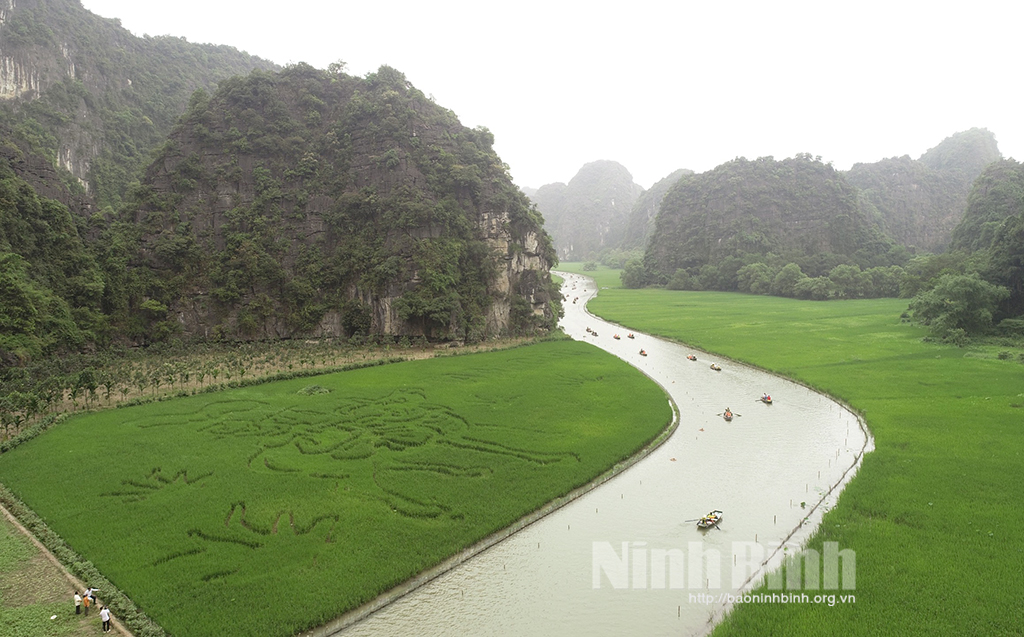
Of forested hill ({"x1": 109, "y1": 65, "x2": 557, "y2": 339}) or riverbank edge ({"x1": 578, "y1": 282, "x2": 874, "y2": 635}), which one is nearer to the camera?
riverbank edge ({"x1": 578, "y1": 282, "x2": 874, "y2": 635})

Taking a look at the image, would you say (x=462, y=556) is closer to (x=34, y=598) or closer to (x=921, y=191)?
(x=34, y=598)

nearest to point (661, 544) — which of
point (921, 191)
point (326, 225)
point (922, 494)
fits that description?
point (922, 494)

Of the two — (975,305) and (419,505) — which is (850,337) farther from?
(419,505)

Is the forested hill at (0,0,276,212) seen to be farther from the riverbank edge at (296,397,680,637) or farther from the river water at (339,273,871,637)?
the river water at (339,273,871,637)

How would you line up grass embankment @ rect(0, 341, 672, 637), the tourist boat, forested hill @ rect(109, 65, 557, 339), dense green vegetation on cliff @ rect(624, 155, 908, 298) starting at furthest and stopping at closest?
dense green vegetation on cliff @ rect(624, 155, 908, 298) → forested hill @ rect(109, 65, 557, 339) → the tourist boat → grass embankment @ rect(0, 341, 672, 637)

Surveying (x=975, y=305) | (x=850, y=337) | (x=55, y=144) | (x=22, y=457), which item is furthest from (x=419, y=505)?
(x=55, y=144)

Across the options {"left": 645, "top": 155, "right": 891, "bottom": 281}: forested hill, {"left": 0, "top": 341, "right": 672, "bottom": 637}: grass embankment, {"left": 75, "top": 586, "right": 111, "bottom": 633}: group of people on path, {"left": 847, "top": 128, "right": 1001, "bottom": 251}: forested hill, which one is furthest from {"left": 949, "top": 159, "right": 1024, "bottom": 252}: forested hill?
{"left": 75, "top": 586, "right": 111, "bottom": 633}: group of people on path

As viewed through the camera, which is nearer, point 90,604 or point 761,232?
point 90,604
